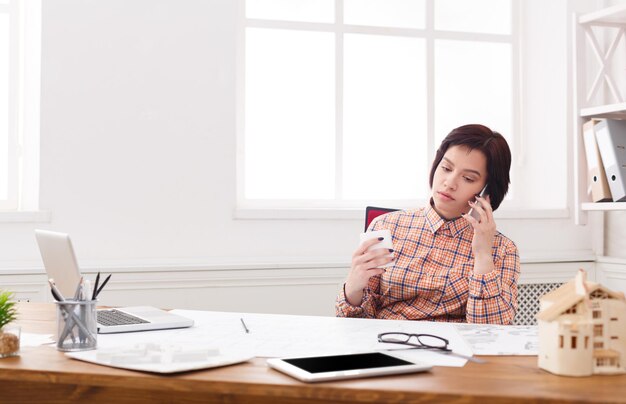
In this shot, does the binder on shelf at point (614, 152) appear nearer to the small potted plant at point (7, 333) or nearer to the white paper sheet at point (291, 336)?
the white paper sheet at point (291, 336)

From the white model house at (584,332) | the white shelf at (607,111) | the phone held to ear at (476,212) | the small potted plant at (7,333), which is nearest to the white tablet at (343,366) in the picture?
the white model house at (584,332)

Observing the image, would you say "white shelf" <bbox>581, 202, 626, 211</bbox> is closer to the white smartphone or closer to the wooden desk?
the white smartphone

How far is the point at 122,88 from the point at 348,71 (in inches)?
42.2

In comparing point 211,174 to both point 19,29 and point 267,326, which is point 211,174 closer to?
point 19,29

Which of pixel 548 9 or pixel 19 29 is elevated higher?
pixel 548 9

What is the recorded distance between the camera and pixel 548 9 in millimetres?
3475

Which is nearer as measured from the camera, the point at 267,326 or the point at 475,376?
the point at 475,376

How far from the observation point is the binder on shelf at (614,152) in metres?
2.61

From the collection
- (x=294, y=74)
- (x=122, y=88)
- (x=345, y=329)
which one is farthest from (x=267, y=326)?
(x=294, y=74)

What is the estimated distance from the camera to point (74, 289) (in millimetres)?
1685

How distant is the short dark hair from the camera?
2172 mm

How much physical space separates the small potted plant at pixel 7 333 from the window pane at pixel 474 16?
8.69 feet

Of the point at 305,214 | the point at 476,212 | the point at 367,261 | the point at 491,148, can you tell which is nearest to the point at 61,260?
the point at 367,261

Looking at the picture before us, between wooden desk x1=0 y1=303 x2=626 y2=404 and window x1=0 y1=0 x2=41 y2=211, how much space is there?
71.4 inches
